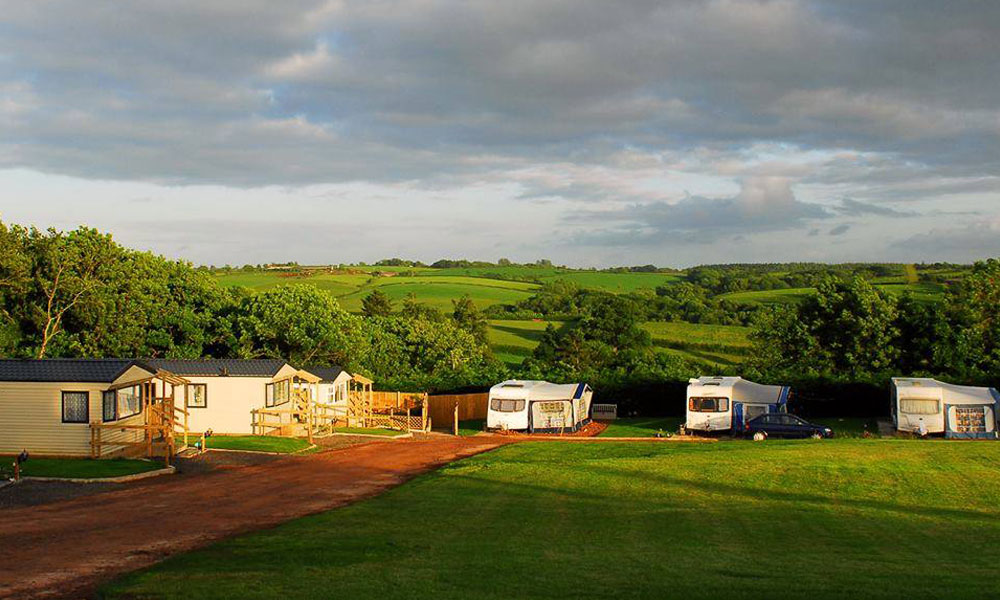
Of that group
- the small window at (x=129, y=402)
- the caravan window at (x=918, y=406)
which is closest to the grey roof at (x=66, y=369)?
the small window at (x=129, y=402)

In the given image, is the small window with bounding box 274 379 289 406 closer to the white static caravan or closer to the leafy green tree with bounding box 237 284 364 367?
the white static caravan

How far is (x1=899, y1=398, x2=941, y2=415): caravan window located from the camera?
3669 cm

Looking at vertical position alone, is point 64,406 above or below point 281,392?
above

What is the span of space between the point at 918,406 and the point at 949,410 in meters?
1.21

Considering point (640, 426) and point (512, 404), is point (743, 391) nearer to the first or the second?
point (640, 426)

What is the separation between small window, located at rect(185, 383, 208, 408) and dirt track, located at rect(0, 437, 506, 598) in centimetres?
839

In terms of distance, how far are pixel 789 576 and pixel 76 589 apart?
1011 centimetres

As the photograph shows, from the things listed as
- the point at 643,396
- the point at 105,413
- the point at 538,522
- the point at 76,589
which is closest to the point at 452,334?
the point at 643,396

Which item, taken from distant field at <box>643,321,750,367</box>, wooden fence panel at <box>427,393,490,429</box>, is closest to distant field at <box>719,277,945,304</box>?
distant field at <box>643,321,750,367</box>

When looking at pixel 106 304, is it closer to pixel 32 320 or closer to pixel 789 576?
pixel 32 320

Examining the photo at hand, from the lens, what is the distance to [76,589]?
1212 cm

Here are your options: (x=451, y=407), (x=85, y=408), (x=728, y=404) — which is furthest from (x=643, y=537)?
(x=451, y=407)

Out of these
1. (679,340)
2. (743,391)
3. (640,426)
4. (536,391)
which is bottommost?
(640,426)

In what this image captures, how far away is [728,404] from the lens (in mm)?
39781
